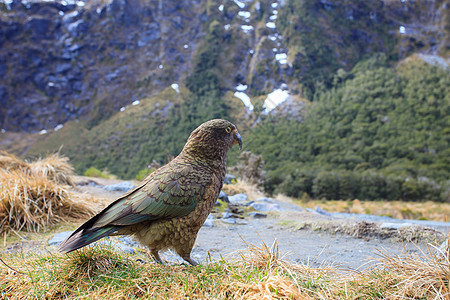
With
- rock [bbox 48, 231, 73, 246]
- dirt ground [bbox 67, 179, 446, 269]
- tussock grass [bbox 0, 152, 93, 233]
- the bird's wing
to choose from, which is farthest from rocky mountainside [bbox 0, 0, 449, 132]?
the bird's wing

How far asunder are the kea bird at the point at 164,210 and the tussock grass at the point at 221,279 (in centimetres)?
29

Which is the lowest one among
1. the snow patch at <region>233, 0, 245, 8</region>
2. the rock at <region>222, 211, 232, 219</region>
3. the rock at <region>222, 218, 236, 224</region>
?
the rock at <region>222, 211, 232, 219</region>

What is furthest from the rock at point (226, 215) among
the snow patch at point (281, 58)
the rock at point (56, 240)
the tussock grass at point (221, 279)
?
the snow patch at point (281, 58)

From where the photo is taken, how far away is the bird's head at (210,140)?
323cm

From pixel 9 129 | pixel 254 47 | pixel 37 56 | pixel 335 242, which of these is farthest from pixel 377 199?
pixel 37 56

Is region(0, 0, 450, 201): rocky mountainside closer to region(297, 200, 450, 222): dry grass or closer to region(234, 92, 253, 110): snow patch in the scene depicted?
region(234, 92, 253, 110): snow patch

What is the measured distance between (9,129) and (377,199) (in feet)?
426

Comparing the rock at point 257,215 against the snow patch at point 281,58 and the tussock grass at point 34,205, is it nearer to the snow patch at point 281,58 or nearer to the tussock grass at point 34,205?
the tussock grass at point 34,205

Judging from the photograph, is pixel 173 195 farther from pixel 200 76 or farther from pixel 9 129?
pixel 9 129

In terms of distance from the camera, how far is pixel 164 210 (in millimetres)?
2742

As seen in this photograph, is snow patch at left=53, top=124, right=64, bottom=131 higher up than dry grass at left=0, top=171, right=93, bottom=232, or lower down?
lower down

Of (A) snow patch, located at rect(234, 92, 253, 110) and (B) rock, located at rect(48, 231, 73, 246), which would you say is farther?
(A) snow patch, located at rect(234, 92, 253, 110)

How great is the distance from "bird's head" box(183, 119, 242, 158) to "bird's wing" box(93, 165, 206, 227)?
378 millimetres

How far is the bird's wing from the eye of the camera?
2.66 meters
